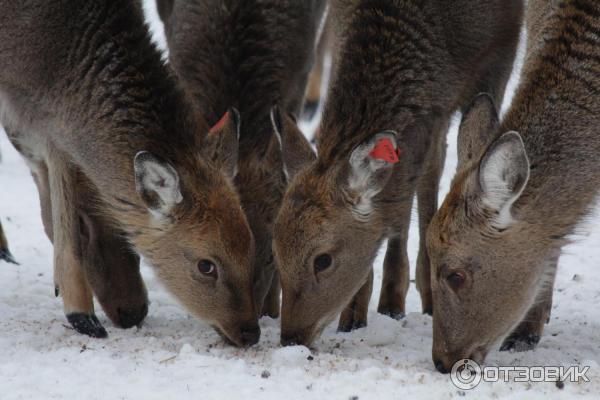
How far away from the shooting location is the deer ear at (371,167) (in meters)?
6.83

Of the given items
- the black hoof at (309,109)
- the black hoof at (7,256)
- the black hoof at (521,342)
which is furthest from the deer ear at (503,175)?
the black hoof at (309,109)

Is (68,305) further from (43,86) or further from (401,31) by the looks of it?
(401,31)

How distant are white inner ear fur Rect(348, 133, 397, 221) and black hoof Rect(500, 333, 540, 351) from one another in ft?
4.70

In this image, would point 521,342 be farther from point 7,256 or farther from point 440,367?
point 7,256

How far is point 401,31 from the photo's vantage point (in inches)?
312

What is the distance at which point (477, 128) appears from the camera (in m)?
7.22

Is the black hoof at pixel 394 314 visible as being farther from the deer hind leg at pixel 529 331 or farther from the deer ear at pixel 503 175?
the deer ear at pixel 503 175

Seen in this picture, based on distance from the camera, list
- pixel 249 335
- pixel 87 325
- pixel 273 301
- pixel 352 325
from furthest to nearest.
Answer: pixel 273 301 → pixel 352 325 → pixel 87 325 → pixel 249 335

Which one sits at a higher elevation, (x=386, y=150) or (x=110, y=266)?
(x=386, y=150)

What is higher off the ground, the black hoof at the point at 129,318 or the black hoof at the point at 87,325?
the black hoof at the point at 129,318

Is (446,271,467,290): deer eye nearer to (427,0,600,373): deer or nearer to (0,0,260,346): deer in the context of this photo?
(427,0,600,373): deer

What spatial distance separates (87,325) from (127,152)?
1.32 meters

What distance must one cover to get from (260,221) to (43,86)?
1.92 m

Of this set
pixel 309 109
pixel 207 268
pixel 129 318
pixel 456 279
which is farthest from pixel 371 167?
pixel 309 109
